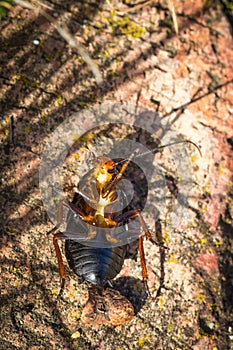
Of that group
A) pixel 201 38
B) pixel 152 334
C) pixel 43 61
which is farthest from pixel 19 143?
pixel 201 38

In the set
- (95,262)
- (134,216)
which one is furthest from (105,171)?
(95,262)

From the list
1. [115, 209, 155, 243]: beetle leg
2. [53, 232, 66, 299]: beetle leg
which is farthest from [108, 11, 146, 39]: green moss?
[53, 232, 66, 299]: beetle leg

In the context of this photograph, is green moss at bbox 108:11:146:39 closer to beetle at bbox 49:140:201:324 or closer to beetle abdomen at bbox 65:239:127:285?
beetle at bbox 49:140:201:324

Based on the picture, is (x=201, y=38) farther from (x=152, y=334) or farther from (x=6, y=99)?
(x=152, y=334)

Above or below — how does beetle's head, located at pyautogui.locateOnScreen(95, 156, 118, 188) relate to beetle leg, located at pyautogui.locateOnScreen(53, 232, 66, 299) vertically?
above

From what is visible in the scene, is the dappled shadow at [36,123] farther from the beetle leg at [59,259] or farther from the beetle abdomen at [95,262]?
the beetle abdomen at [95,262]

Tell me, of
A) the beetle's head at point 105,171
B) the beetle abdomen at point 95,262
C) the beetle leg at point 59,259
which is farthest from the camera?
the beetle's head at point 105,171

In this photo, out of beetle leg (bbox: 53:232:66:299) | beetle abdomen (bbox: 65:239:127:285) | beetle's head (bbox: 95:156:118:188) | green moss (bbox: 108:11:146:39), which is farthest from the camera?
green moss (bbox: 108:11:146:39)

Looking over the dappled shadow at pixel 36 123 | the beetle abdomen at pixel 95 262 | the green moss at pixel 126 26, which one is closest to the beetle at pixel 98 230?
the beetle abdomen at pixel 95 262

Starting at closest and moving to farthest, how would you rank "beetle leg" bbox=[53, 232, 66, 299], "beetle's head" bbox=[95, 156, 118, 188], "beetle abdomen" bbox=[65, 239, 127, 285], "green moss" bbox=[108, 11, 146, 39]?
1. "beetle abdomen" bbox=[65, 239, 127, 285]
2. "beetle leg" bbox=[53, 232, 66, 299]
3. "beetle's head" bbox=[95, 156, 118, 188]
4. "green moss" bbox=[108, 11, 146, 39]
